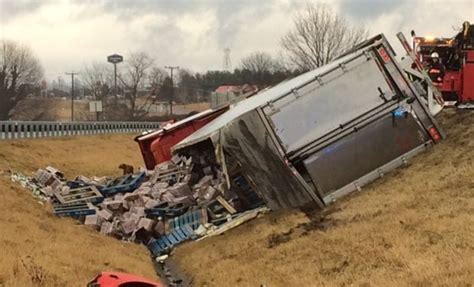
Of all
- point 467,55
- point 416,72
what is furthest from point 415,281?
point 467,55

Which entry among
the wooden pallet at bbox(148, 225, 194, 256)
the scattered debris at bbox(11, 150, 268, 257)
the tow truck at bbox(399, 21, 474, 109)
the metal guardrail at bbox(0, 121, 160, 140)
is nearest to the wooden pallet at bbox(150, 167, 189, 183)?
the scattered debris at bbox(11, 150, 268, 257)

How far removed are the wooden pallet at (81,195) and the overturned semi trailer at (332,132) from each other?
4.43m

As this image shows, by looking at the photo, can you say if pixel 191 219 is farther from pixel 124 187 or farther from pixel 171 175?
pixel 124 187

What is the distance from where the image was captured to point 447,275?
280 inches

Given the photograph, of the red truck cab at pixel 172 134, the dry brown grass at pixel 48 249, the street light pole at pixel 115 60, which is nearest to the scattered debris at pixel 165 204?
the dry brown grass at pixel 48 249

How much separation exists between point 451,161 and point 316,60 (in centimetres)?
4683

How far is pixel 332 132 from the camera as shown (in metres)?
12.6

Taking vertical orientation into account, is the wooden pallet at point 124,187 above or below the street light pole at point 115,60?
below

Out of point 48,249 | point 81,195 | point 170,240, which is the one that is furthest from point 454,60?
point 48,249

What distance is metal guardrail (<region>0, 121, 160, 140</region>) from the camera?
3344 cm

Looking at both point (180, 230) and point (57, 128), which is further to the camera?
point (57, 128)

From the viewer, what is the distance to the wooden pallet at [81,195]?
16.5 meters

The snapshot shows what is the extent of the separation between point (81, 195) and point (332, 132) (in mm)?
7047

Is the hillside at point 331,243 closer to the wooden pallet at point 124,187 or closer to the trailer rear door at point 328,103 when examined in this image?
the trailer rear door at point 328,103
